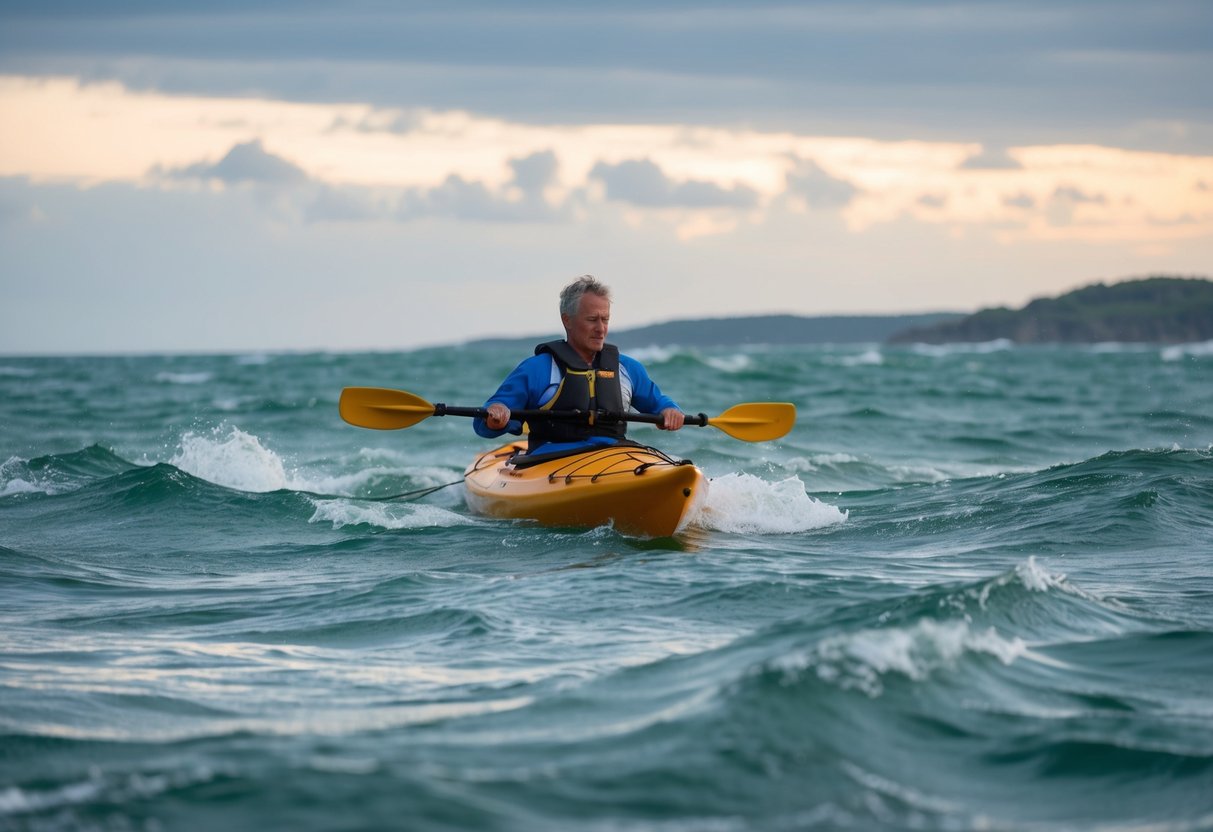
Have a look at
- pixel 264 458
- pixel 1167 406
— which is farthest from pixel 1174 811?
pixel 1167 406

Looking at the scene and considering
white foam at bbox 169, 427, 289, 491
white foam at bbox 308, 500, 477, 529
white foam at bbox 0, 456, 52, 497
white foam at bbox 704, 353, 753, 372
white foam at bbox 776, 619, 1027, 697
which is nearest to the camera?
white foam at bbox 776, 619, 1027, 697

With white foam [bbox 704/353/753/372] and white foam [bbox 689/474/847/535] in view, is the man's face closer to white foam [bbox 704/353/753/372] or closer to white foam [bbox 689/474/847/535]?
white foam [bbox 689/474/847/535]

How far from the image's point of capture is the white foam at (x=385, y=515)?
8.35m

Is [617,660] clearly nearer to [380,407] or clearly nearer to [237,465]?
[380,407]

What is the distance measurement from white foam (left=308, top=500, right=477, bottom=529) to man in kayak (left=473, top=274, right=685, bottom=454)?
102 cm

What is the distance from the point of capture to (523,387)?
298 inches

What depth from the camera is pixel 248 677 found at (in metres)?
4.31

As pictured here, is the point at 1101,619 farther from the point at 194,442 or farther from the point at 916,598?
the point at 194,442

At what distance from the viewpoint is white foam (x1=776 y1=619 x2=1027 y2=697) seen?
3902 mm

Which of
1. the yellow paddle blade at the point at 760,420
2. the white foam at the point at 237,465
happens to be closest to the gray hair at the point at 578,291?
the yellow paddle blade at the point at 760,420

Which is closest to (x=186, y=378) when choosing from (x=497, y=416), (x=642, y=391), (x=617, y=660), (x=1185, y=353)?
(x=642, y=391)

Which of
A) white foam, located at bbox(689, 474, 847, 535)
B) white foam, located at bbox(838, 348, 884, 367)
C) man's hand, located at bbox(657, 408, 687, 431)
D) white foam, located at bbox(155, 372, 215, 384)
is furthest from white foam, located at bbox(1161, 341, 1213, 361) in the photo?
man's hand, located at bbox(657, 408, 687, 431)

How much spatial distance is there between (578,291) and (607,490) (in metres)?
1.12

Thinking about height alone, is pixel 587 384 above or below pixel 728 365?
above
